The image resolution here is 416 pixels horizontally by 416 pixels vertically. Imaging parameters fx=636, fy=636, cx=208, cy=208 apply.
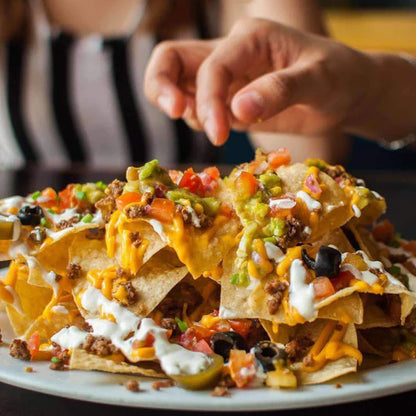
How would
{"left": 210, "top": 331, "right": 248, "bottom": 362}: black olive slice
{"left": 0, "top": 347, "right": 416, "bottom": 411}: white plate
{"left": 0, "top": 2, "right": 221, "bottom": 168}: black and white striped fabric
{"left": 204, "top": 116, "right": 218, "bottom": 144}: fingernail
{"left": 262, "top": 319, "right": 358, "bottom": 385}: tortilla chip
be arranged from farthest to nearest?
{"left": 0, "top": 2, "right": 221, "bottom": 168}: black and white striped fabric → {"left": 204, "top": 116, "right": 218, "bottom": 144}: fingernail → {"left": 210, "top": 331, "right": 248, "bottom": 362}: black olive slice → {"left": 262, "top": 319, "right": 358, "bottom": 385}: tortilla chip → {"left": 0, "top": 347, "right": 416, "bottom": 411}: white plate

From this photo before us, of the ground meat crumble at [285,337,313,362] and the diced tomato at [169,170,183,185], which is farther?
the diced tomato at [169,170,183,185]

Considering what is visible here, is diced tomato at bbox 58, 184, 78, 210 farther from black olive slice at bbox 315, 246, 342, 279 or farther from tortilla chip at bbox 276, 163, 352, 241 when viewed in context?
black olive slice at bbox 315, 246, 342, 279

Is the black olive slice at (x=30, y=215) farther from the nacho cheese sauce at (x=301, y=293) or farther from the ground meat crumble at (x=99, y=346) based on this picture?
the nacho cheese sauce at (x=301, y=293)

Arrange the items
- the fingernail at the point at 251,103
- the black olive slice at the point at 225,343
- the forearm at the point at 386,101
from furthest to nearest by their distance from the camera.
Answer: the forearm at the point at 386,101 → the fingernail at the point at 251,103 → the black olive slice at the point at 225,343

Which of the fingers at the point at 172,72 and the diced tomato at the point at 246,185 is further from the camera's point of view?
the fingers at the point at 172,72

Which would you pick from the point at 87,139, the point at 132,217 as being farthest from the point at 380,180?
the point at 132,217

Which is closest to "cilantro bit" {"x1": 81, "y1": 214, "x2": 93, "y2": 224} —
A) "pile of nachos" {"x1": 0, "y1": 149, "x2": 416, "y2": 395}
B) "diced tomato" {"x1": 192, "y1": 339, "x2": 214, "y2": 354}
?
"pile of nachos" {"x1": 0, "y1": 149, "x2": 416, "y2": 395}

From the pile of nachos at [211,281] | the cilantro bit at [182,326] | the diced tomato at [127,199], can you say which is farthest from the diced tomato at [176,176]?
the cilantro bit at [182,326]

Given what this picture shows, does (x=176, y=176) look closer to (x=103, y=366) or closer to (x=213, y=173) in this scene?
(x=213, y=173)

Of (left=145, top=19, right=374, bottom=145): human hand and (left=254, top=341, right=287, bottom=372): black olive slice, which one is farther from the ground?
(left=145, top=19, right=374, bottom=145): human hand
